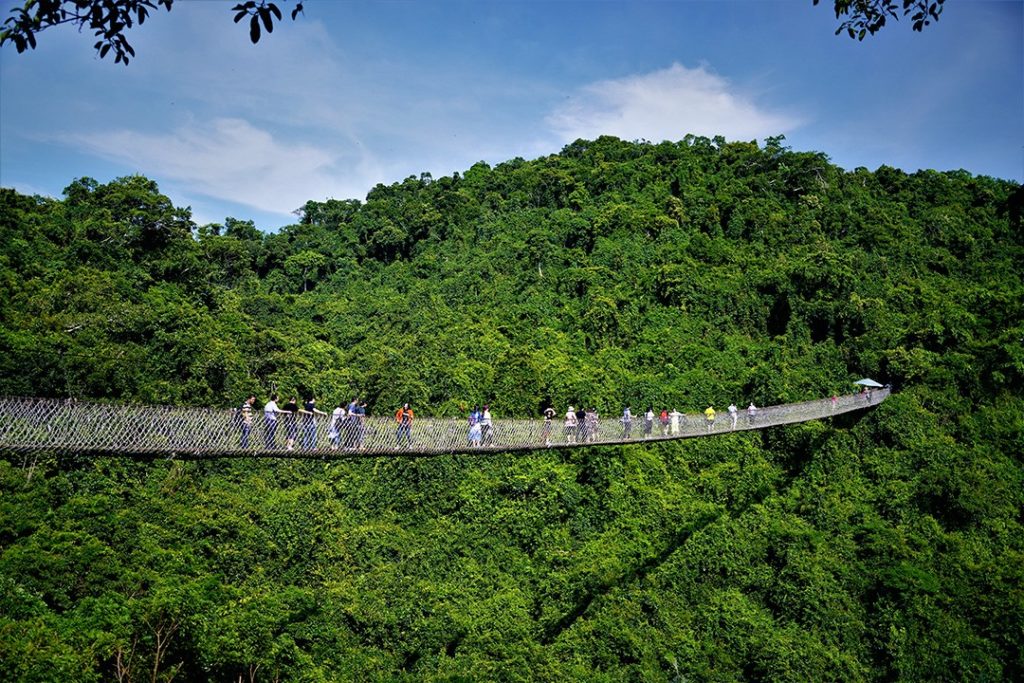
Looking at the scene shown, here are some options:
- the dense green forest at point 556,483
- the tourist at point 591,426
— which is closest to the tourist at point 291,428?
the tourist at point 591,426

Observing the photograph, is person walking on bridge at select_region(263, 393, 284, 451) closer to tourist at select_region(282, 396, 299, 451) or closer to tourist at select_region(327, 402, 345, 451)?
tourist at select_region(282, 396, 299, 451)

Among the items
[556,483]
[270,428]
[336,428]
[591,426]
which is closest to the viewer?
[270,428]

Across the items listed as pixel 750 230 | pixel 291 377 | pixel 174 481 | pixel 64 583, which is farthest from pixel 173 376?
pixel 750 230

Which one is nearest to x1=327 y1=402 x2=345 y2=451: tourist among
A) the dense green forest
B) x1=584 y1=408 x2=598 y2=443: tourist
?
x1=584 y1=408 x2=598 y2=443: tourist

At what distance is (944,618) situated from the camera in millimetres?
17094

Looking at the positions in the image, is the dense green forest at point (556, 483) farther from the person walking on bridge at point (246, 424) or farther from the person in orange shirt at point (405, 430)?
the person in orange shirt at point (405, 430)

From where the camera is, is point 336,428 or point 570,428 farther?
point 570,428

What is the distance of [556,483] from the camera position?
2100 centimetres

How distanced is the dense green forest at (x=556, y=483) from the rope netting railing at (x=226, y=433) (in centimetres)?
632

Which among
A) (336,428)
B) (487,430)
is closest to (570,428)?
(487,430)

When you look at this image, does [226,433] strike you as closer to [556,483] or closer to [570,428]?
[570,428]

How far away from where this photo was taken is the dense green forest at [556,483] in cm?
1507

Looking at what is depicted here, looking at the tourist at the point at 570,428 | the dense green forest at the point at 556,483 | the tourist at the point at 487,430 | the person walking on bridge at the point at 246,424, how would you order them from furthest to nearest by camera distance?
the dense green forest at the point at 556,483 → the tourist at the point at 570,428 → the tourist at the point at 487,430 → the person walking on bridge at the point at 246,424

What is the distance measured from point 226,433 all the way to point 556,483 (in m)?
15.1
